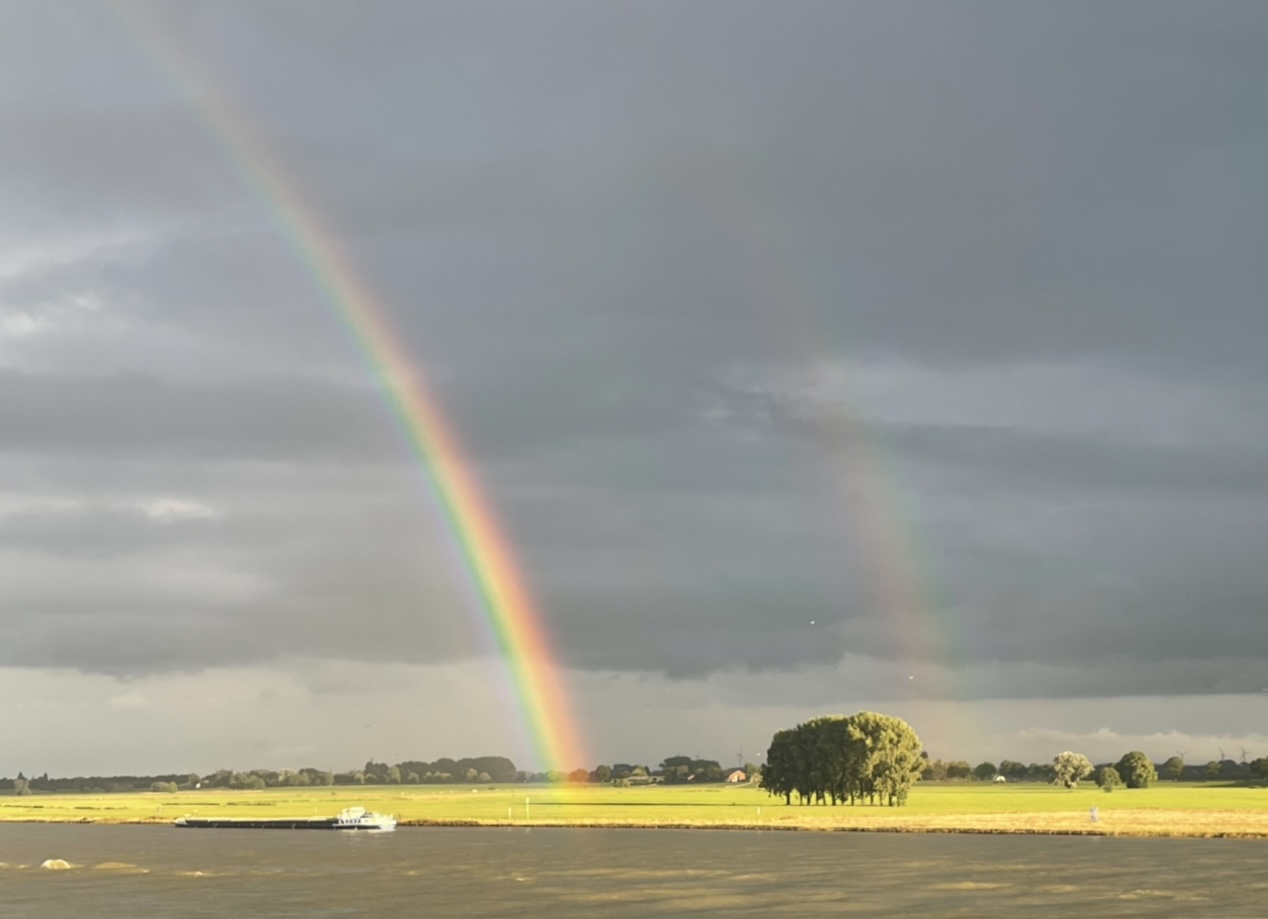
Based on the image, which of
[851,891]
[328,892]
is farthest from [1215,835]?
[328,892]

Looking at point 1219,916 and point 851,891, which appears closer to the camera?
point 1219,916

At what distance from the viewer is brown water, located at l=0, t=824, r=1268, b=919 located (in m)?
90.9

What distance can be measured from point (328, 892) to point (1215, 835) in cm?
10554

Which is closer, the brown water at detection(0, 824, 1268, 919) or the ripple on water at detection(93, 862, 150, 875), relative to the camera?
the brown water at detection(0, 824, 1268, 919)

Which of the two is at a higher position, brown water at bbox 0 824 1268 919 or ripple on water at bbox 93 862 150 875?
brown water at bbox 0 824 1268 919

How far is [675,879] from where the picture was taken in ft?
375

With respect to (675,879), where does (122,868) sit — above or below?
below

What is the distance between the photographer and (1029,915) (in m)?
83.2

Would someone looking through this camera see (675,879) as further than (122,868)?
No

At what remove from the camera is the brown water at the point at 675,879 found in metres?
90.9

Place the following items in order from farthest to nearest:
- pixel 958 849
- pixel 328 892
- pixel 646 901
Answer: pixel 958 849, pixel 328 892, pixel 646 901

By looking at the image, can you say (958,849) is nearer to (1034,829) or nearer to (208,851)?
(1034,829)

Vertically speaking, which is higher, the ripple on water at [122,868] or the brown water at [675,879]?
the brown water at [675,879]

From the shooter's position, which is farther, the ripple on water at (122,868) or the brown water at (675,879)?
the ripple on water at (122,868)
